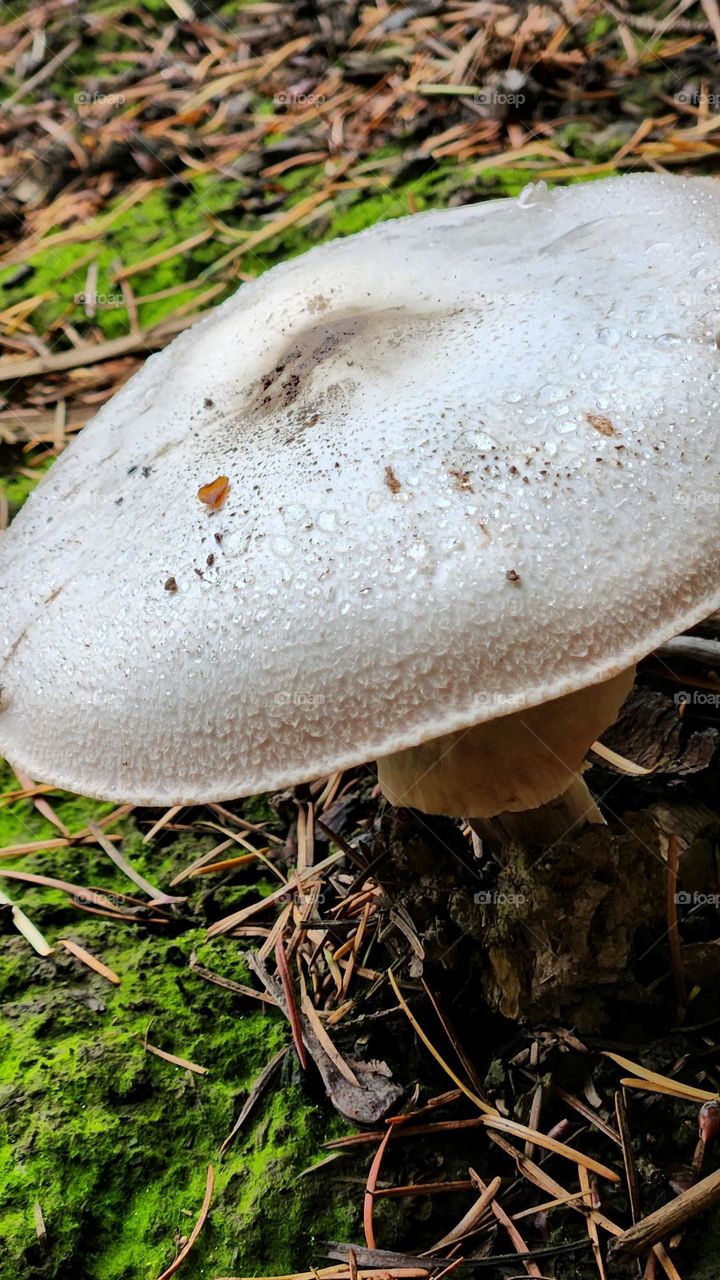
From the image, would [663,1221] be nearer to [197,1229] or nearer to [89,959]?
[197,1229]

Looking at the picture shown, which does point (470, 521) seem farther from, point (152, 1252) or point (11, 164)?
point (11, 164)

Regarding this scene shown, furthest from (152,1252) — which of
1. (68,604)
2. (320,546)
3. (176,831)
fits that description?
(320,546)

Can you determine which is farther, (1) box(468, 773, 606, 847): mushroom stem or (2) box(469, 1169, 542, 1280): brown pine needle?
(1) box(468, 773, 606, 847): mushroom stem

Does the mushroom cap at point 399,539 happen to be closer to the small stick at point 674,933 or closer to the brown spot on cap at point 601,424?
the brown spot on cap at point 601,424

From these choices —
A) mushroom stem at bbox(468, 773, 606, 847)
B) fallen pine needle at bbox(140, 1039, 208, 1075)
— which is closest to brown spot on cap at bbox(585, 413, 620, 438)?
mushroom stem at bbox(468, 773, 606, 847)

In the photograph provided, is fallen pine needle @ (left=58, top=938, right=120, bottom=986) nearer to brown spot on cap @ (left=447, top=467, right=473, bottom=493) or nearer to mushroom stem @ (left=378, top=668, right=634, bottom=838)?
mushroom stem @ (left=378, top=668, right=634, bottom=838)

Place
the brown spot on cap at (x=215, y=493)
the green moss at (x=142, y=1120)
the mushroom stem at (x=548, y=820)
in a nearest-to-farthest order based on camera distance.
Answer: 1. the brown spot on cap at (x=215, y=493)
2. the green moss at (x=142, y=1120)
3. the mushroom stem at (x=548, y=820)

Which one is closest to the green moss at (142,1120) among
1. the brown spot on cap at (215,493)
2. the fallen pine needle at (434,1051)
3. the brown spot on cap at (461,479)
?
the fallen pine needle at (434,1051)
